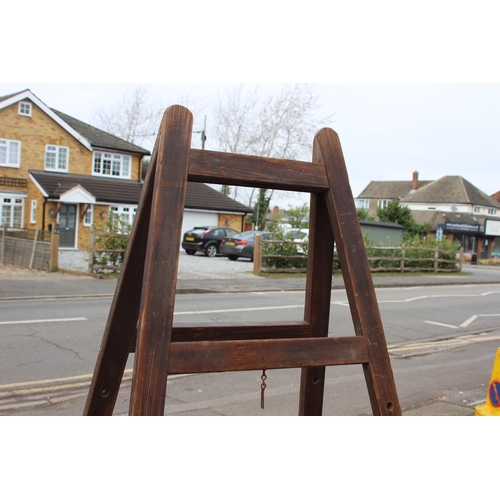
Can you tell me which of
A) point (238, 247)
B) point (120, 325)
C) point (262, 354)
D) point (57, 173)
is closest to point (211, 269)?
point (238, 247)

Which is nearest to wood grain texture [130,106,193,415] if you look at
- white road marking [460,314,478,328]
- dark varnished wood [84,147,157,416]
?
dark varnished wood [84,147,157,416]

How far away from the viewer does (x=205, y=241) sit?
2803 centimetres

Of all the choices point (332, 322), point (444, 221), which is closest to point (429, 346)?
point (332, 322)

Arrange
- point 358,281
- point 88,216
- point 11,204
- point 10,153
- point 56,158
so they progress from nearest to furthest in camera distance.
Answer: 1. point 358,281
2. point 11,204
3. point 10,153
4. point 88,216
5. point 56,158

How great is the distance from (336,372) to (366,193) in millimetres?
82096

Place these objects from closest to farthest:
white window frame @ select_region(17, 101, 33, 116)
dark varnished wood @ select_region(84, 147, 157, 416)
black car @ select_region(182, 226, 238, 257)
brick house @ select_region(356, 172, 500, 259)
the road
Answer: dark varnished wood @ select_region(84, 147, 157, 416) < the road < black car @ select_region(182, 226, 238, 257) < white window frame @ select_region(17, 101, 33, 116) < brick house @ select_region(356, 172, 500, 259)

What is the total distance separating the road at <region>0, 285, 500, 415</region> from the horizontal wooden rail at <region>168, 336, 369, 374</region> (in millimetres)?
3295

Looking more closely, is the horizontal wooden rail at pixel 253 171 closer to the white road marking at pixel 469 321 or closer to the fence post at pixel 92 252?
the white road marking at pixel 469 321

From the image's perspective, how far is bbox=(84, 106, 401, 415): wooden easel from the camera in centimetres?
205

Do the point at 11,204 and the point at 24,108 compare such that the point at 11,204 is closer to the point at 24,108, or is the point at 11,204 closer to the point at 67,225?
the point at 67,225

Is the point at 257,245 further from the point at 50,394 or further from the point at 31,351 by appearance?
the point at 50,394

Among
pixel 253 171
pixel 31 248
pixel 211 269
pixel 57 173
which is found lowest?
pixel 211 269

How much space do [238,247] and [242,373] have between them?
19444mm

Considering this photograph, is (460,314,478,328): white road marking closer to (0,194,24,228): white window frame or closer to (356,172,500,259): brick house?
(356,172,500,259): brick house
